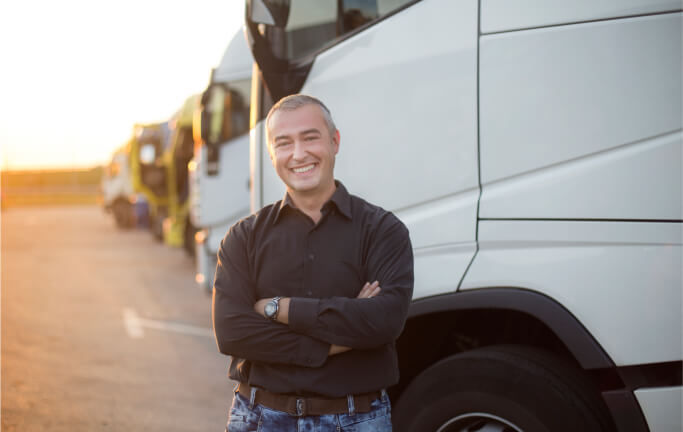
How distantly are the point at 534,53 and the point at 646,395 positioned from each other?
119 centimetres

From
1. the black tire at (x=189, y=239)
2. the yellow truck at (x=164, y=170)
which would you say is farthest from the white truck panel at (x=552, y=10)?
the yellow truck at (x=164, y=170)

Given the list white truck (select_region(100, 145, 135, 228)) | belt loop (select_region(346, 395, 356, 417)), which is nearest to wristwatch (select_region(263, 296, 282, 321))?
belt loop (select_region(346, 395, 356, 417))

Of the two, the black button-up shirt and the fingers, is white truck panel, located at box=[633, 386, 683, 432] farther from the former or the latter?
the fingers

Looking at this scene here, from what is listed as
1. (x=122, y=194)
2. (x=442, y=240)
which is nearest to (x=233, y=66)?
(x=442, y=240)

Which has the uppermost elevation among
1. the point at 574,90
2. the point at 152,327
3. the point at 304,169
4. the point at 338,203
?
the point at 574,90

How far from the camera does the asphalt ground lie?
166 inches

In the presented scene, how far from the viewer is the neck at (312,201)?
204 centimetres

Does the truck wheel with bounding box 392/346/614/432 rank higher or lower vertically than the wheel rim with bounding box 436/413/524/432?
higher

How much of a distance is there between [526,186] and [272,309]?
985mm

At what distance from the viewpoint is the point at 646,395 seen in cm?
211

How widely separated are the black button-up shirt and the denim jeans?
0.07m

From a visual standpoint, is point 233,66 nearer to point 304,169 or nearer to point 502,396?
point 304,169

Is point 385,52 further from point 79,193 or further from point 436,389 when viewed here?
point 79,193

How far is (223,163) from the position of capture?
25.8 ft
